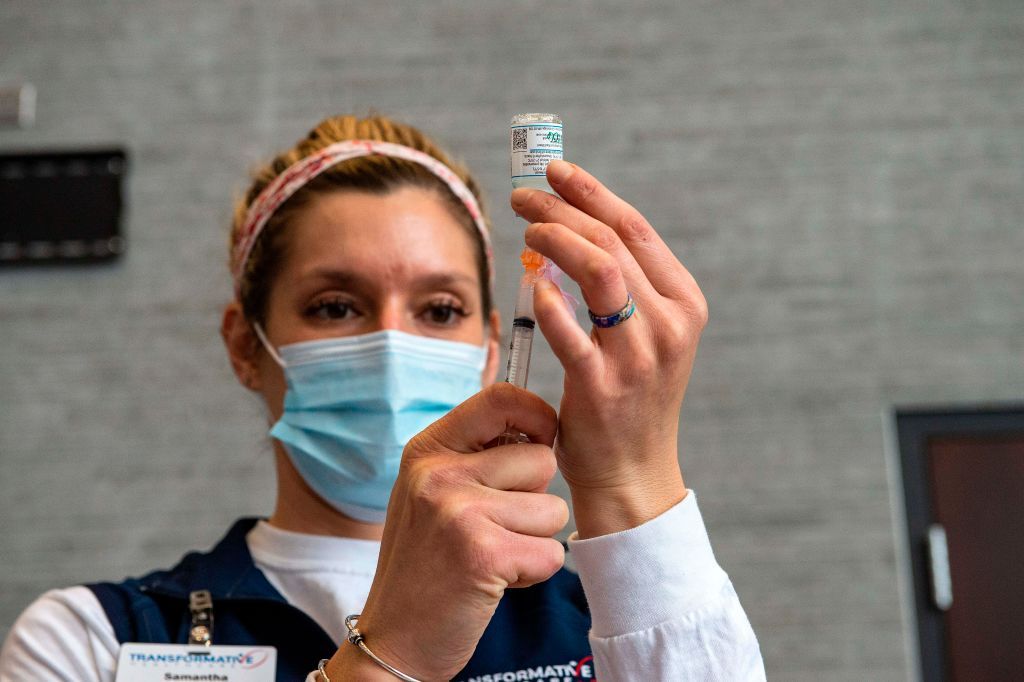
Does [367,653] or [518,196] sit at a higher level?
[518,196]

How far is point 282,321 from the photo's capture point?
137 cm

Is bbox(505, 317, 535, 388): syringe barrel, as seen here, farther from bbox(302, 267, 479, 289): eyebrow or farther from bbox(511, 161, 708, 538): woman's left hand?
bbox(302, 267, 479, 289): eyebrow

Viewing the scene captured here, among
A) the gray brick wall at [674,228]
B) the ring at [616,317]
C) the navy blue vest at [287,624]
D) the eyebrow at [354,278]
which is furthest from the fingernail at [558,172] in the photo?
the gray brick wall at [674,228]

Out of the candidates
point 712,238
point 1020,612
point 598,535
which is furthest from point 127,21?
point 1020,612

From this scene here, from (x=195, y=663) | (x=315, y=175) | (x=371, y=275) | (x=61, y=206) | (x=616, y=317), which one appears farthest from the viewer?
(x=61, y=206)

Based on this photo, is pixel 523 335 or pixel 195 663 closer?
pixel 523 335

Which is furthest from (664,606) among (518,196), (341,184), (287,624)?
(341,184)

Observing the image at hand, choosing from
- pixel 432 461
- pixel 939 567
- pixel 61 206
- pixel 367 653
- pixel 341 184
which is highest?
pixel 61 206

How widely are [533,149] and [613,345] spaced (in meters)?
0.18

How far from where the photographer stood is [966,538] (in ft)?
9.37

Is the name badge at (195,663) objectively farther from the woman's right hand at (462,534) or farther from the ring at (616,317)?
the ring at (616,317)

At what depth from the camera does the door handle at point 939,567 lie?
2791mm

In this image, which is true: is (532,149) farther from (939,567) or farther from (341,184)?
(939,567)

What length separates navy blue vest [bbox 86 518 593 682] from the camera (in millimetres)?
1180
